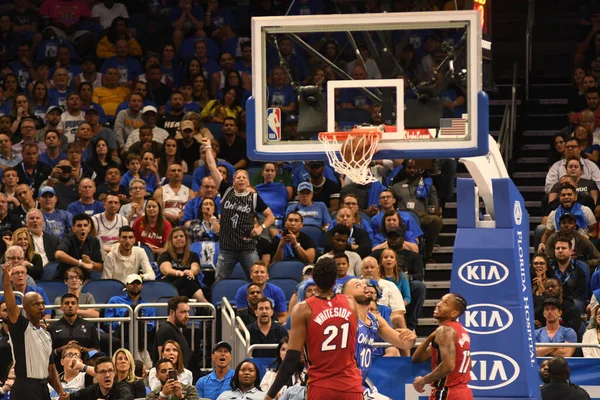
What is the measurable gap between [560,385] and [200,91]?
9190 mm

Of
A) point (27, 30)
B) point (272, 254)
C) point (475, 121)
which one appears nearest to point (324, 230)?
point (272, 254)

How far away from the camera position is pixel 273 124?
37.7 ft

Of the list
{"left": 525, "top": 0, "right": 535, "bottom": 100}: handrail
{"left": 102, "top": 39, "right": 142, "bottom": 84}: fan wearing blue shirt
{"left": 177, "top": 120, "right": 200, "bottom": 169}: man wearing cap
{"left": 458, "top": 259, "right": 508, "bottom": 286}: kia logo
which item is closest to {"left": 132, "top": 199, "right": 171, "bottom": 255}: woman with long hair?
{"left": 177, "top": 120, "right": 200, "bottom": 169}: man wearing cap

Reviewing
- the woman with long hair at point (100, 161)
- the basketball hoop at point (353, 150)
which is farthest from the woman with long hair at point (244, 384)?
the woman with long hair at point (100, 161)

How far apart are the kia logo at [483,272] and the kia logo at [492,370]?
0.63 m

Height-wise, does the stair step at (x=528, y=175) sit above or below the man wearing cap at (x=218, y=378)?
above

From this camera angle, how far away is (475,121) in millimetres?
10859

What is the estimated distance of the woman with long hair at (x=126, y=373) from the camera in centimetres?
1259

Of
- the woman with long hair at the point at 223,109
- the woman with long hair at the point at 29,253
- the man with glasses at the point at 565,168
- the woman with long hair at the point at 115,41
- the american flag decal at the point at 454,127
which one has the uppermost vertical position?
the woman with long hair at the point at 115,41

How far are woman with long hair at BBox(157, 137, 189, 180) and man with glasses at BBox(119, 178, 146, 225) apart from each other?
1.02 m

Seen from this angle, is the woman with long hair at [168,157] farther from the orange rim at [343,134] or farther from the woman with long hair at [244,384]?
the orange rim at [343,134]

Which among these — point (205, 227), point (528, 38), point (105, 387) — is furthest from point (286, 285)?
point (528, 38)

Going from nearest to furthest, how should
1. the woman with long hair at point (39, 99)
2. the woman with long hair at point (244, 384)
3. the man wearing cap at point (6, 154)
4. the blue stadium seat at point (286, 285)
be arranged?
the woman with long hair at point (244, 384), the blue stadium seat at point (286, 285), the man wearing cap at point (6, 154), the woman with long hair at point (39, 99)

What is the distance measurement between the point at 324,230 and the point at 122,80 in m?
5.64
